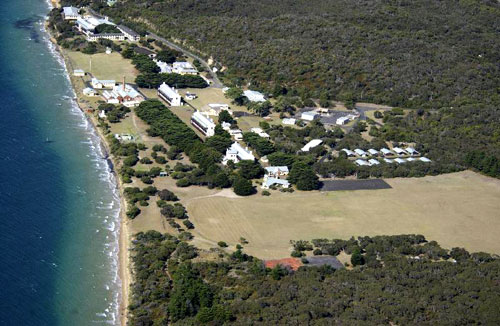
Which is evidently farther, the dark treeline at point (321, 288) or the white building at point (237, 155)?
the white building at point (237, 155)

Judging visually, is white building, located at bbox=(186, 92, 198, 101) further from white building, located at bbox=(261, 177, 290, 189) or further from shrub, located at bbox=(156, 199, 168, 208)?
shrub, located at bbox=(156, 199, 168, 208)

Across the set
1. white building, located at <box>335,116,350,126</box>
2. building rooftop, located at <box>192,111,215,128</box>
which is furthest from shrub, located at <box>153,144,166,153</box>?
white building, located at <box>335,116,350,126</box>

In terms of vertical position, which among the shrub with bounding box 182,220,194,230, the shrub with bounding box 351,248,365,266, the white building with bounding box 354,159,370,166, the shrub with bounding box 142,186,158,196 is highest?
the shrub with bounding box 351,248,365,266

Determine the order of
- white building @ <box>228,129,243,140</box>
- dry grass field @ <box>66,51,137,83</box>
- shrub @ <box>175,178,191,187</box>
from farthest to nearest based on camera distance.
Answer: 1. dry grass field @ <box>66,51,137,83</box>
2. white building @ <box>228,129,243,140</box>
3. shrub @ <box>175,178,191,187</box>

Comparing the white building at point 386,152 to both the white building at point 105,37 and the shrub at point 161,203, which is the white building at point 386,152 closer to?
the shrub at point 161,203

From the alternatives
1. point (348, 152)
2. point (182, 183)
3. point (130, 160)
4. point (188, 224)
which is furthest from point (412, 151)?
point (188, 224)

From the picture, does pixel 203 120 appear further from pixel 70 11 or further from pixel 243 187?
pixel 70 11

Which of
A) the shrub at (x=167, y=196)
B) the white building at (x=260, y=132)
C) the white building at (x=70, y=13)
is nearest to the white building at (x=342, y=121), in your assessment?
the white building at (x=260, y=132)
